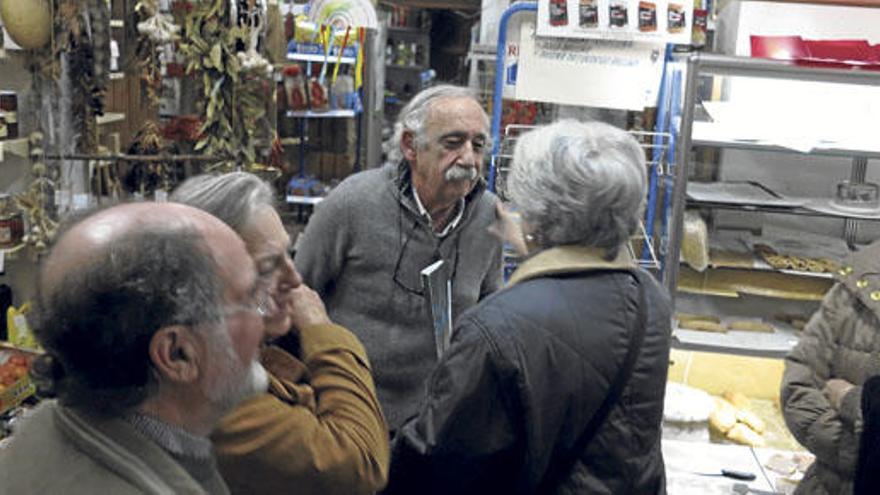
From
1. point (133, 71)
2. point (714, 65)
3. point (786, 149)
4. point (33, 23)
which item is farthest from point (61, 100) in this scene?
point (786, 149)

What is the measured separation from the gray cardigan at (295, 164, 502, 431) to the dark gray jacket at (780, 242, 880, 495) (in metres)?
0.95

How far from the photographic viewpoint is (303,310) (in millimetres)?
1709

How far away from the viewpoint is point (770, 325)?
3.63 metres

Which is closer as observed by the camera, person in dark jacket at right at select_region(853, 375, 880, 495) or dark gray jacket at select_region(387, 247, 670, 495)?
dark gray jacket at select_region(387, 247, 670, 495)

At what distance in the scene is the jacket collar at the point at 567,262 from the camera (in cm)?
185

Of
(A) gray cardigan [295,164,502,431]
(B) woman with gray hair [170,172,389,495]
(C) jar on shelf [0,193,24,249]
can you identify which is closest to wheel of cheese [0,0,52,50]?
(C) jar on shelf [0,193,24,249]

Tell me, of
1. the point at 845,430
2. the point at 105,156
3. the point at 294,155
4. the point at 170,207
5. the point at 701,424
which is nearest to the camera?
the point at 170,207

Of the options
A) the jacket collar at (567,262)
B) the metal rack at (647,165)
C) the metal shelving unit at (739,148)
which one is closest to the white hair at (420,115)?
the metal rack at (647,165)

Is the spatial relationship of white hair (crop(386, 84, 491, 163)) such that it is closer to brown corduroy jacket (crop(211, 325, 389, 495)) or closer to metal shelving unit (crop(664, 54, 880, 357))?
metal shelving unit (crop(664, 54, 880, 357))

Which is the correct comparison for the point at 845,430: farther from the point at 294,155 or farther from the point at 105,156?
the point at 294,155

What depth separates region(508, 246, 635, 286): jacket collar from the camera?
185cm

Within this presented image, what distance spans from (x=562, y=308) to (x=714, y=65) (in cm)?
158

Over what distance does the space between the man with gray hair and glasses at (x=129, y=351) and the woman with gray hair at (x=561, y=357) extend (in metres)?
0.70

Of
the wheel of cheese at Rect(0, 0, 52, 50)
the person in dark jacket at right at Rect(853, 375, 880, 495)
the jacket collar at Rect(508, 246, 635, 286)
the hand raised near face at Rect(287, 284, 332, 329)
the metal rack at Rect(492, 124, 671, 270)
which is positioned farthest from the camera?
the metal rack at Rect(492, 124, 671, 270)
